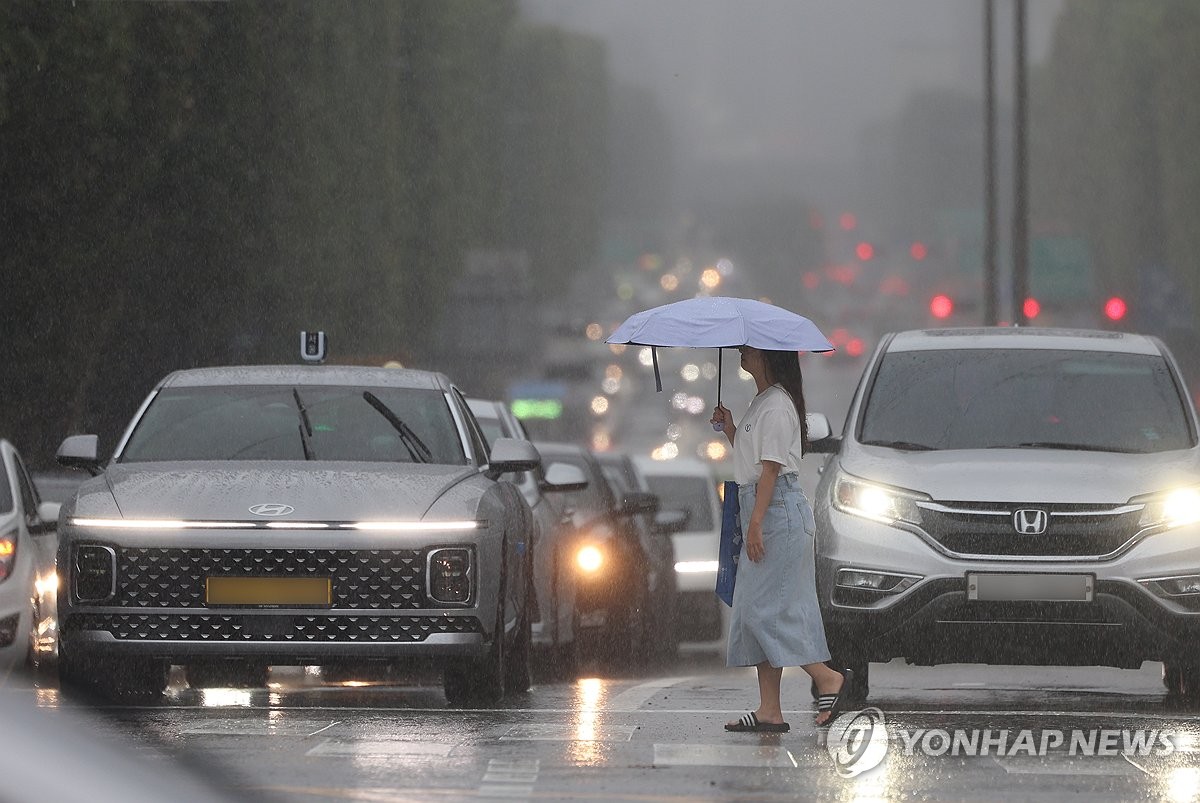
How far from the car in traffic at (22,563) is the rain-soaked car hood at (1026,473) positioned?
156 inches

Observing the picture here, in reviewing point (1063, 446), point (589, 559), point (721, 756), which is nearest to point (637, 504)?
point (589, 559)

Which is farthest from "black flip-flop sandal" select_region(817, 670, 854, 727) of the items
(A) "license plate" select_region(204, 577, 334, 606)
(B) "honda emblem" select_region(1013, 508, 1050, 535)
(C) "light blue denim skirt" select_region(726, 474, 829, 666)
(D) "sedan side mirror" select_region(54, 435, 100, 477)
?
(D) "sedan side mirror" select_region(54, 435, 100, 477)

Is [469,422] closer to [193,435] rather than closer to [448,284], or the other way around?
[193,435]

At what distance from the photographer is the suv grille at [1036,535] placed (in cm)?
1138

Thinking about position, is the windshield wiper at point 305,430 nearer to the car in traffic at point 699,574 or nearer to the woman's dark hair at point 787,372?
the woman's dark hair at point 787,372

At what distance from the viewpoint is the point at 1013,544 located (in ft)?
37.4

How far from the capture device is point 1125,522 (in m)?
11.4

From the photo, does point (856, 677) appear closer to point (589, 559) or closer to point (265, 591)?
point (265, 591)

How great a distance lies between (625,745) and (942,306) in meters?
27.2

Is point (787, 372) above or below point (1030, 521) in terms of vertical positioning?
above

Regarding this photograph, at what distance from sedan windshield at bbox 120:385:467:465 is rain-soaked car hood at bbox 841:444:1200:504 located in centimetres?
196

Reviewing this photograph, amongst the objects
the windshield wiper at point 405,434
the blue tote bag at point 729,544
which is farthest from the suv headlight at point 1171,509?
the windshield wiper at point 405,434

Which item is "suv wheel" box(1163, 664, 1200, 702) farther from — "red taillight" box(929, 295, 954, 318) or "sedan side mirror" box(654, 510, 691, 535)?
"red taillight" box(929, 295, 954, 318)

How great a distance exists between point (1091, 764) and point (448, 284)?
179ft
